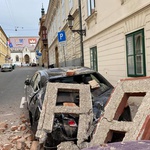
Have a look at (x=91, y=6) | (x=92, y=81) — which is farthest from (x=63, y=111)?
(x=91, y=6)

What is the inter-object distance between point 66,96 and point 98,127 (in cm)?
105

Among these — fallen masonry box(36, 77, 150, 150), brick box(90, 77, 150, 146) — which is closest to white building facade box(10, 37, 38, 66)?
fallen masonry box(36, 77, 150, 150)

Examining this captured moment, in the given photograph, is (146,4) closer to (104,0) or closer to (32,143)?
(104,0)

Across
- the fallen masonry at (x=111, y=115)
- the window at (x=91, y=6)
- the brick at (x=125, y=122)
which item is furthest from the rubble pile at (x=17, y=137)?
the window at (x=91, y=6)

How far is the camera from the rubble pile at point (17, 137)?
4344 mm

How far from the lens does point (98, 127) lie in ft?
10.9

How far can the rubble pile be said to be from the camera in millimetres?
4344

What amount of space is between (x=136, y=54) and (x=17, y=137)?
4136 mm

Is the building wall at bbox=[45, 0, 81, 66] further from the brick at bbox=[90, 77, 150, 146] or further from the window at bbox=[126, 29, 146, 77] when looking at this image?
the brick at bbox=[90, 77, 150, 146]

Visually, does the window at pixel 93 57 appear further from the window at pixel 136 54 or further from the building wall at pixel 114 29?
the window at pixel 136 54

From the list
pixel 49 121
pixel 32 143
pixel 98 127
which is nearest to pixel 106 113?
pixel 98 127

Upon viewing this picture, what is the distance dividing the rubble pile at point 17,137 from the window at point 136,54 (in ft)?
11.5

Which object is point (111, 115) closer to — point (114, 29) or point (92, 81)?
point (92, 81)

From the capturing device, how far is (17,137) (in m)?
4.95
